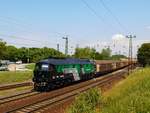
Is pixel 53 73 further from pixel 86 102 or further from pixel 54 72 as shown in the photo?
pixel 86 102

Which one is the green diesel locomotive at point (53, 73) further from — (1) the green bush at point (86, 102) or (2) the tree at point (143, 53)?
(2) the tree at point (143, 53)

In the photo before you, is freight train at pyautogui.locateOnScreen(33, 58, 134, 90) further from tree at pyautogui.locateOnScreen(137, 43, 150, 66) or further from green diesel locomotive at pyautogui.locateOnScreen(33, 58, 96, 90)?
tree at pyautogui.locateOnScreen(137, 43, 150, 66)

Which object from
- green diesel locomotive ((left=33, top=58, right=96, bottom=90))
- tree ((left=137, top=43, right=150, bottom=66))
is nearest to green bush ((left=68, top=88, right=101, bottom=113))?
green diesel locomotive ((left=33, top=58, right=96, bottom=90))

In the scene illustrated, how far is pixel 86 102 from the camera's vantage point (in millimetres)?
18797

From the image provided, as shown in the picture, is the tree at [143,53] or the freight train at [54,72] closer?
the freight train at [54,72]

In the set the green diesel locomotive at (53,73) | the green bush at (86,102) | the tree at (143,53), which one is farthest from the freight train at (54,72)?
the tree at (143,53)

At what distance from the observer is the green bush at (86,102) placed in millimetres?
16828

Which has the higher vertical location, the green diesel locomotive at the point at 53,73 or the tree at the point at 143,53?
the tree at the point at 143,53

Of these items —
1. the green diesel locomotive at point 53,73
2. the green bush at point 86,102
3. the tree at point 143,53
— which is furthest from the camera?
the tree at point 143,53

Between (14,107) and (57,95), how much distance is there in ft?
28.7

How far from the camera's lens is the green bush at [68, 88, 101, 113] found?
55.2 feet

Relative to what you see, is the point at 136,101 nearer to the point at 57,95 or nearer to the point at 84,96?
the point at 84,96

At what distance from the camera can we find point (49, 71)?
35.4 m

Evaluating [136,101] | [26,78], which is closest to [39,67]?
[26,78]
